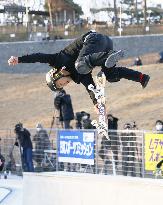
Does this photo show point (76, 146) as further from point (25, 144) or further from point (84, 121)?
point (25, 144)

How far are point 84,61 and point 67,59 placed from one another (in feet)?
1.77

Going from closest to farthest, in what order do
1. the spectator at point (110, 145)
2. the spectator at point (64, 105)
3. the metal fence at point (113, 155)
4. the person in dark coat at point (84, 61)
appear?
the person in dark coat at point (84, 61) < the metal fence at point (113, 155) < the spectator at point (110, 145) < the spectator at point (64, 105)

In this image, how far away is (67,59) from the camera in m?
9.06

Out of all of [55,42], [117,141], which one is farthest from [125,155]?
[55,42]

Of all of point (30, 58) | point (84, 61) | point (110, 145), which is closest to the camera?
point (84, 61)

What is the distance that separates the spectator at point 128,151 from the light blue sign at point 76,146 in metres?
0.78

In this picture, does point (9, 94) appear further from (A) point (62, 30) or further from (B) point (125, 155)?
(B) point (125, 155)

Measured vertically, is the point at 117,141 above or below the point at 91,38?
below

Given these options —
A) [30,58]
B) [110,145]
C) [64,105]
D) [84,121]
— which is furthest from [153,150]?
[30,58]

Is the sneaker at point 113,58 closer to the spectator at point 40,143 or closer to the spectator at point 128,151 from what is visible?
the spectator at point 128,151

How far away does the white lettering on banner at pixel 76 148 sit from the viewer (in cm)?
1503

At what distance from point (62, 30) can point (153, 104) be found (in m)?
21.4

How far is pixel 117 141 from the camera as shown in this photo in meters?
14.5

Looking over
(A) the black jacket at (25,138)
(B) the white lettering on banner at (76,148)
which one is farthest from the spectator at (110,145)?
(A) the black jacket at (25,138)
